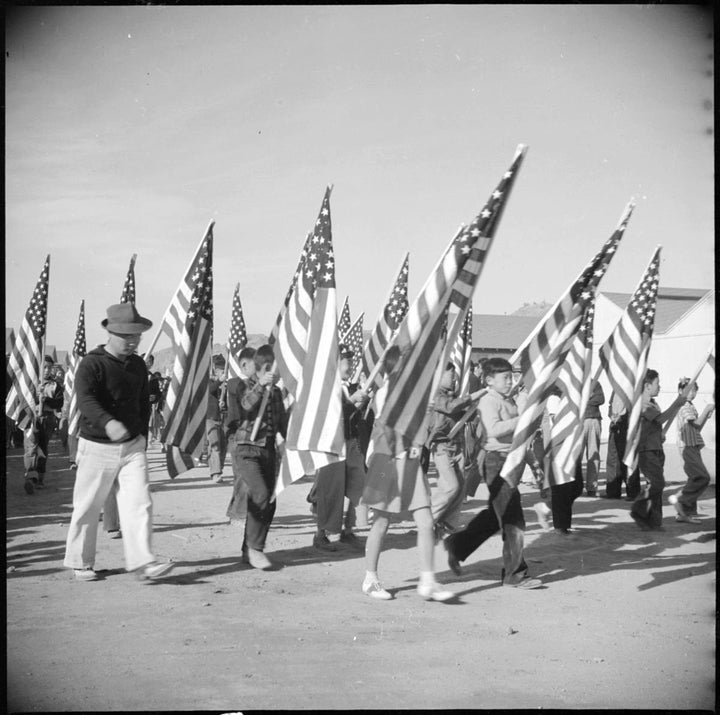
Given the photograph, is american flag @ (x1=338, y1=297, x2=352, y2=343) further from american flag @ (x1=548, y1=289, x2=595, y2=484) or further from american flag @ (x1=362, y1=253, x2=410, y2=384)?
american flag @ (x1=548, y1=289, x2=595, y2=484)

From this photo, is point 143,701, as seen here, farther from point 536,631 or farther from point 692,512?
point 692,512

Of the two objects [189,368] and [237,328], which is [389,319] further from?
[237,328]

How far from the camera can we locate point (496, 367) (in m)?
6.95

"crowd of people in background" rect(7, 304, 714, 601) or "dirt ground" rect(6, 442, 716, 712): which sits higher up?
"crowd of people in background" rect(7, 304, 714, 601)

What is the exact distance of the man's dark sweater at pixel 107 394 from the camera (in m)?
6.35

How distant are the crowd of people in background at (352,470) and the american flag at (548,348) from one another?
0.20 m

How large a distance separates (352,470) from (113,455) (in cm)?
304

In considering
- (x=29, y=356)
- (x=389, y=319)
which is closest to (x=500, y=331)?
(x=389, y=319)

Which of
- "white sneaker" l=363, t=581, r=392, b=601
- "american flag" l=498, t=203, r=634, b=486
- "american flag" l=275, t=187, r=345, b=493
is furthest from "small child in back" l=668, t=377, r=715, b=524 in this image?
"white sneaker" l=363, t=581, r=392, b=601

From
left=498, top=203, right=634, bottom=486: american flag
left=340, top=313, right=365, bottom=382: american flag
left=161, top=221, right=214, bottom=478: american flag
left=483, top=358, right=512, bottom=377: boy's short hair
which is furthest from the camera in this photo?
left=340, top=313, right=365, bottom=382: american flag

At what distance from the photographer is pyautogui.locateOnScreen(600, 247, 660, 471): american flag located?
29.0ft

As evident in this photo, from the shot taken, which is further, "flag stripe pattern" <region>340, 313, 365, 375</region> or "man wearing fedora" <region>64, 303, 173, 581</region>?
"flag stripe pattern" <region>340, 313, 365, 375</region>

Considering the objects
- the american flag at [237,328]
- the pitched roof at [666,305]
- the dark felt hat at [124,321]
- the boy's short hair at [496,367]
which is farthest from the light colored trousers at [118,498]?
the pitched roof at [666,305]

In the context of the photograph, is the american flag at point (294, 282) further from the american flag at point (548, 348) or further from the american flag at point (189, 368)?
the american flag at point (548, 348)
